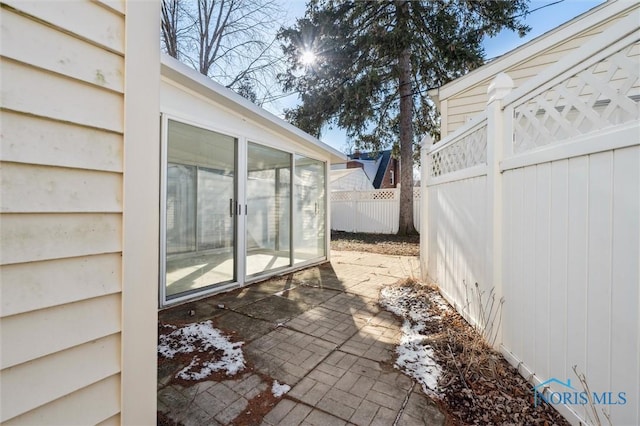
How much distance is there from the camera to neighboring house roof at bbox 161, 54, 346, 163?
282 cm

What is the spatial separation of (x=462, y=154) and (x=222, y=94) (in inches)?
109

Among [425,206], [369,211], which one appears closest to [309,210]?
[425,206]

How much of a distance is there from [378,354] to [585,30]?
5.72 meters

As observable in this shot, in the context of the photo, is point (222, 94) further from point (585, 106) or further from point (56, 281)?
point (585, 106)

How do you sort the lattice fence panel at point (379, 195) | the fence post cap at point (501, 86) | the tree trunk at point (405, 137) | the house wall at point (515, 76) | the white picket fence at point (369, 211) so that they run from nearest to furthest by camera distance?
the fence post cap at point (501, 86) < the house wall at point (515, 76) < the tree trunk at point (405, 137) < the white picket fence at point (369, 211) < the lattice fence panel at point (379, 195)

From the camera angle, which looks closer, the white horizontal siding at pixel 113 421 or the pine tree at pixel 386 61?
the white horizontal siding at pixel 113 421

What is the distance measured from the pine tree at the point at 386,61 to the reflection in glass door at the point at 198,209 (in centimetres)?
578

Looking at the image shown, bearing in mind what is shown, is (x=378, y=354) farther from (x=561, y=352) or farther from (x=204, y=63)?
(x=204, y=63)

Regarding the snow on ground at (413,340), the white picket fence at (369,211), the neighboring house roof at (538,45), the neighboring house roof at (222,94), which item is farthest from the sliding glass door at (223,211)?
the white picket fence at (369,211)

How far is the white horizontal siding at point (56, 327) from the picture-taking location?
879 mm

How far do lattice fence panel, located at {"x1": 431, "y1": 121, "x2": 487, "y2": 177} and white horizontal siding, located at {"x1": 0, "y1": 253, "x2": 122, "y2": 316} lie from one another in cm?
270

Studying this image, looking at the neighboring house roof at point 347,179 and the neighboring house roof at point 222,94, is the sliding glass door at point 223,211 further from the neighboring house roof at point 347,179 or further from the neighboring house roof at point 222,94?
the neighboring house roof at point 347,179

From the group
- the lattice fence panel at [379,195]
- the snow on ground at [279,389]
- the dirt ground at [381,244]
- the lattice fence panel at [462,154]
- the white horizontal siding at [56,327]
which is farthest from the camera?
the lattice fence panel at [379,195]

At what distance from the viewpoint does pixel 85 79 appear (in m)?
1.04
